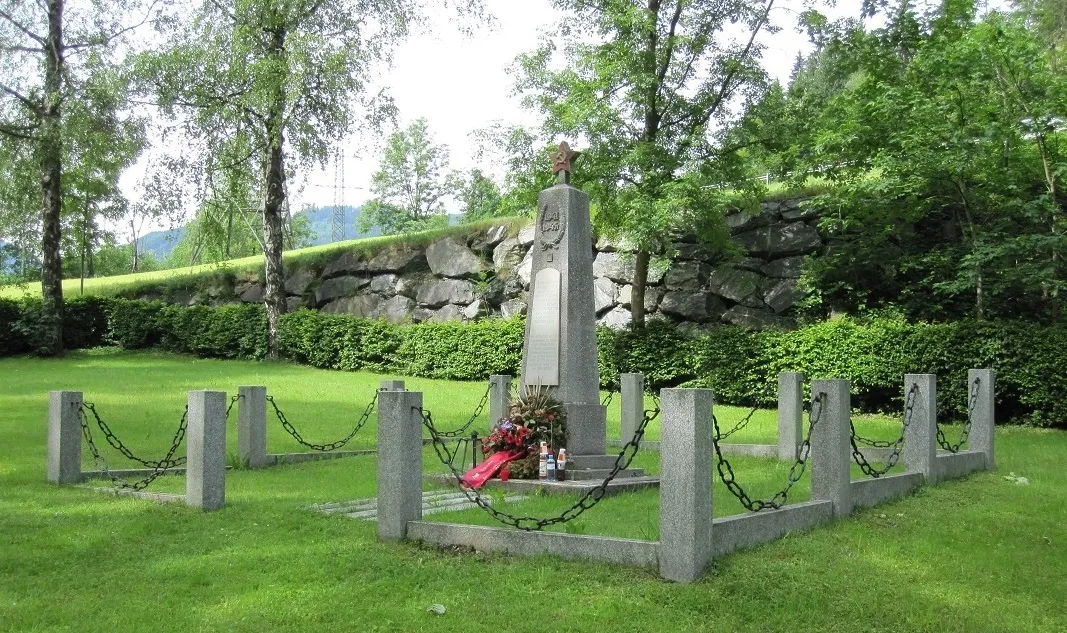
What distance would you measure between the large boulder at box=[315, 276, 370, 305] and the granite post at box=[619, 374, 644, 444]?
64.9 ft

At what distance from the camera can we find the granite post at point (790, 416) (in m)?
13.6

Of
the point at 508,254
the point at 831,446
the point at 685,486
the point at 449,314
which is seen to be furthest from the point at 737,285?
the point at 685,486

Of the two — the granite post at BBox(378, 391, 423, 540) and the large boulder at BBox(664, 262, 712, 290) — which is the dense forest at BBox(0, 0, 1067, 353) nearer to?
the large boulder at BBox(664, 262, 712, 290)

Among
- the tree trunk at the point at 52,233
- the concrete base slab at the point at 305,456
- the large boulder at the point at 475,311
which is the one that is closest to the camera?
the concrete base slab at the point at 305,456

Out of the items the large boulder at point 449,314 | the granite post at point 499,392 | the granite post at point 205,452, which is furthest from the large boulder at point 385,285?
the granite post at point 205,452

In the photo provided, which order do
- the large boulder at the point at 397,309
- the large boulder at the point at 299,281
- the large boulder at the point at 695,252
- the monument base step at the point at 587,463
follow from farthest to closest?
1. the large boulder at the point at 299,281
2. the large boulder at the point at 397,309
3. the large boulder at the point at 695,252
4. the monument base step at the point at 587,463

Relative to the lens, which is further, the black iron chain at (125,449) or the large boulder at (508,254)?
the large boulder at (508,254)

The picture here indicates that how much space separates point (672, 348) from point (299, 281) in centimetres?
1765

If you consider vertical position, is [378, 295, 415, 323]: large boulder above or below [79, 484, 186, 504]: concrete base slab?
above

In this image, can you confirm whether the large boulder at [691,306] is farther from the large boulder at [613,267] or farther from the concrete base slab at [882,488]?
the concrete base slab at [882,488]

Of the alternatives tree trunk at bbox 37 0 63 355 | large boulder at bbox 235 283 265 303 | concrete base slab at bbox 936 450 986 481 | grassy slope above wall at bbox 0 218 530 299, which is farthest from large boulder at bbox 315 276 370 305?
concrete base slab at bbox 936 450 986 481

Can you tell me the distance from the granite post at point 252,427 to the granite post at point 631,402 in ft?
18.7

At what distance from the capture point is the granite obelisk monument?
1130cm

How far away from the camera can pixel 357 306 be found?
108ft
